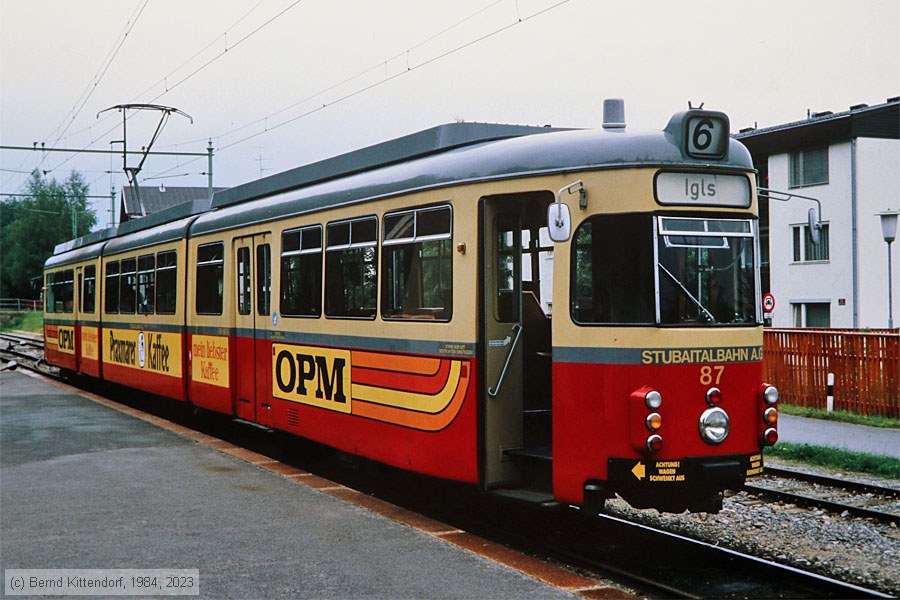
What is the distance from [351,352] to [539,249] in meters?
2.35

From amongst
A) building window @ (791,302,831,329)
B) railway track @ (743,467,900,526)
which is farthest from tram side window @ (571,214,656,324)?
building window @ (791,302,831,329)

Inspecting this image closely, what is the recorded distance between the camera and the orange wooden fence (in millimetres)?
16219

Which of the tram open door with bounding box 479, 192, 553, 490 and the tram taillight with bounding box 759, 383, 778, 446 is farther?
the tram open door with bounding box 479, 192, 553, 490

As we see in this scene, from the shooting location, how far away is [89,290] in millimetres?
21859

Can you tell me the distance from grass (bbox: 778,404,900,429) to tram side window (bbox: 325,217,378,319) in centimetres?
917

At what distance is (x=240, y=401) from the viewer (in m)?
13.0

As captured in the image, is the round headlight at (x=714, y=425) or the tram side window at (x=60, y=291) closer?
the round headlight at (x=714, y=425)

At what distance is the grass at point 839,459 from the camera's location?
11.4 metres

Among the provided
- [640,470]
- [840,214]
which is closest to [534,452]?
[640,470]

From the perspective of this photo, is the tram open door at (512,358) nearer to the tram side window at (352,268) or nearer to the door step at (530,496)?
the door step at (530,496)

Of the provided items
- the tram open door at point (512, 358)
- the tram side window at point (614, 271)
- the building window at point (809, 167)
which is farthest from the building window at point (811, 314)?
the tram side window at point (614, 271)

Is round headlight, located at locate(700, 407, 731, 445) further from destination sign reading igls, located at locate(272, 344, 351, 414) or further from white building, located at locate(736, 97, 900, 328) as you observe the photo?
white building, located at locate(736, 97, 900, 328)

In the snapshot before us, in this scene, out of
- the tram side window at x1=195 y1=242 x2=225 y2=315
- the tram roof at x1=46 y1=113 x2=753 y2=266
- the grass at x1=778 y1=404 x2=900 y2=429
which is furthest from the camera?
the grass at x1=778 y1=404 x2=900 y2=429

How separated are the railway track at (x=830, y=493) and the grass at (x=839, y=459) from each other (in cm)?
98
